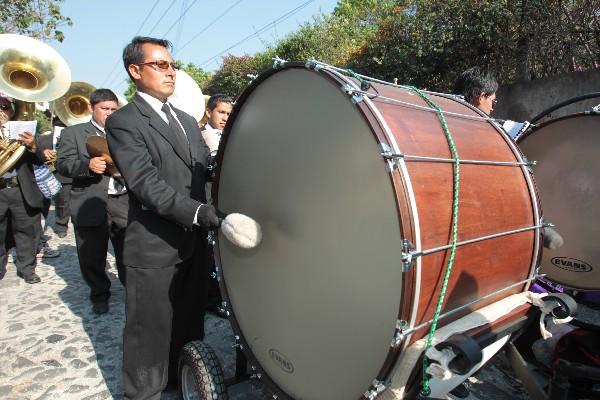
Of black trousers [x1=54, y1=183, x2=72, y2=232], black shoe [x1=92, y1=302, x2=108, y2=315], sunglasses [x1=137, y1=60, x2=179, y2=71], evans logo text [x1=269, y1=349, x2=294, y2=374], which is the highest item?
sunglasses [x1=137, y1=60, x2=179, y2=71]

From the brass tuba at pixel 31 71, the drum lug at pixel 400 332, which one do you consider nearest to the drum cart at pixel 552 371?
the drum lug at pixel 400 332

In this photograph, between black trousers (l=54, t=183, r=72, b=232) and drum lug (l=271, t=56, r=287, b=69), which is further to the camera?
black trousers (l=54, t=183, r=72, b=232)

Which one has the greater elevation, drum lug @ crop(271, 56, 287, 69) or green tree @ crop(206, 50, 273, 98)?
green tree @ crop(206, 50, 273, 98)

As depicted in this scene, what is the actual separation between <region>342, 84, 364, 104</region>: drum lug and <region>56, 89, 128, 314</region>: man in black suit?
2867 millimetres

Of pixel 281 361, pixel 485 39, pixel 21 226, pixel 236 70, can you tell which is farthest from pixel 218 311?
pixel 236 70

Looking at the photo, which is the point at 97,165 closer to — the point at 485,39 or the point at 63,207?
the point at 63,207

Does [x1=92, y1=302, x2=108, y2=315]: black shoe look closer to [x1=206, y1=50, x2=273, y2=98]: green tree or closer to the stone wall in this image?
the stone wall

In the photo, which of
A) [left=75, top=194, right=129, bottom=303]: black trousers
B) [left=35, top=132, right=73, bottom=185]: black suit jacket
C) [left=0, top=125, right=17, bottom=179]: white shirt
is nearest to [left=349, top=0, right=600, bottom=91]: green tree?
[left=75, top=194, right=129, bottom=303]: black trousers

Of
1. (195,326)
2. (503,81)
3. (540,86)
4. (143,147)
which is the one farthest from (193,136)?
(503,81)

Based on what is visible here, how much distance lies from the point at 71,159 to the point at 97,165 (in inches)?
21.9

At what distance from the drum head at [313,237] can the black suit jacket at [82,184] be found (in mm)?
2250

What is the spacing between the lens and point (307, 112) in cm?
161

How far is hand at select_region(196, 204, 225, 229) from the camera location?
183 cm

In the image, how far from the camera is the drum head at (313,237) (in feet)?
4.64
